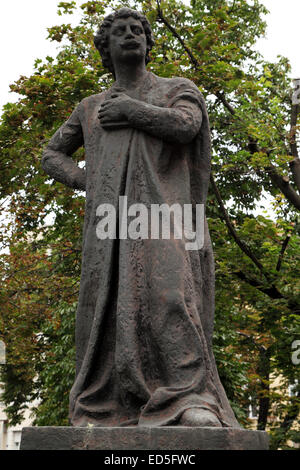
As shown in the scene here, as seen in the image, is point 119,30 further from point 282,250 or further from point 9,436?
point 9,436

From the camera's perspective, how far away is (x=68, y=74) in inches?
505

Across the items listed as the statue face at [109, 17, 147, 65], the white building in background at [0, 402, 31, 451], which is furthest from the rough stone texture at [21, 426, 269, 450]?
the white building in background at [0, 402, 31, 451]

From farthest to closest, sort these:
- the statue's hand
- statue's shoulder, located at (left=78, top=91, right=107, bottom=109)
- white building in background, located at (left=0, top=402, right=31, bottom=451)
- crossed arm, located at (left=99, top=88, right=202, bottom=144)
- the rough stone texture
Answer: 1. white building in background, located at (left=0, top=402, right=31, bottom=451)
2. statue's shoulder, located at (left=78, top=91, right=107, bottom=109)
3. the statue's hand
4. crossed arm, located at (left=99, top=88, right=202, bottom=144)
5. the rough stone texture

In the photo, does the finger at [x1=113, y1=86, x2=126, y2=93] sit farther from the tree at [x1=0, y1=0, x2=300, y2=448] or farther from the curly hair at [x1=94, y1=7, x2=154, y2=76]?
the tree at [x1=0, y1=0, x2=300, y2=448]

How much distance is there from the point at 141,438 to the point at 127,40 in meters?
2.66

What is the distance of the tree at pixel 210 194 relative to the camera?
13.3 metres

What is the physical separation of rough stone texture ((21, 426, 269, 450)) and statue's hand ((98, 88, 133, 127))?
6.63ft

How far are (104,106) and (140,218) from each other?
84 cm

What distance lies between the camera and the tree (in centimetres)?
1330

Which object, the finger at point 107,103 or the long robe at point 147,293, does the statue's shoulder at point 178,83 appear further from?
the finger at point 107,103

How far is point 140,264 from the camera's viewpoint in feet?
15.3

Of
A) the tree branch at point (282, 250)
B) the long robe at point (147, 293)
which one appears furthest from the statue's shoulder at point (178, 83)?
the tree branch at point (282, 250)

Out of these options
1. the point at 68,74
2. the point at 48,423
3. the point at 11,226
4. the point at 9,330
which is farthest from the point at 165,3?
the point at 48,423

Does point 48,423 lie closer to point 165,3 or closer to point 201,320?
point 165,3
